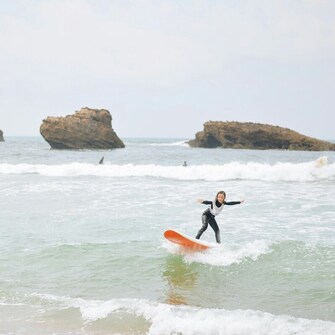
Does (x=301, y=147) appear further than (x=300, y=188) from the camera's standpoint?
Yes

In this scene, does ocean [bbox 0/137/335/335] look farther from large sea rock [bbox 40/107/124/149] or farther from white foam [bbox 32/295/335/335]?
large sea rock [bbox 40/107/124/149]

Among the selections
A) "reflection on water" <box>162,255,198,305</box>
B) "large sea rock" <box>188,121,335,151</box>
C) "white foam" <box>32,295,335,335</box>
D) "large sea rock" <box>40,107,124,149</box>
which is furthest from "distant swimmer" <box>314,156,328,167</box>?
"large sea rock" <box>188,121,335,151</box>

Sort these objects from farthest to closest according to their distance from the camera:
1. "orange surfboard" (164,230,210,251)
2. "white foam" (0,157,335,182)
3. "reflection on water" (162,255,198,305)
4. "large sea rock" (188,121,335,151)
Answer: "large sea rock" (188,121,335,151) → "white foam" (0,157,335,182) → "orange surfboard" (164,230,210,251) → "reflection on water" (162,255,198,305)

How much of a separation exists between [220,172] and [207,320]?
22927 millimetres

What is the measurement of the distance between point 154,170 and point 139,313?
23.4 meters

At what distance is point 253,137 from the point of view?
8481cm

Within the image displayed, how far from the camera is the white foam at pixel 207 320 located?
6520mm

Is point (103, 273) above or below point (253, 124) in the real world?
below

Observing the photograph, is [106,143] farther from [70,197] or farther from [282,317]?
[282,317]

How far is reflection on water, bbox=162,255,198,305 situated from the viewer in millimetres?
8070

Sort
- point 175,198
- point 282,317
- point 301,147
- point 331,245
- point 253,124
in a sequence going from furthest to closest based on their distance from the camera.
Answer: point 253,124
point 301,147
point 175,198
point 331,245
point 282,317

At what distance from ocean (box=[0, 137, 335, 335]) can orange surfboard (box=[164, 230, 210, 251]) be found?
16cm

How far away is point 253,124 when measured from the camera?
88562 mm

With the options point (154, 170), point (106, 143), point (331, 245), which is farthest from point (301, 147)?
point (331, 245)
